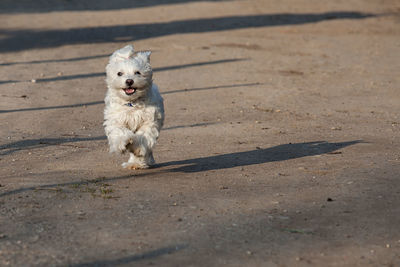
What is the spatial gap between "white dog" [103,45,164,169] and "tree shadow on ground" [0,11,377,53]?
14.5 meters

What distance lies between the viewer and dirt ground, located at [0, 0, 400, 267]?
23.5 ft

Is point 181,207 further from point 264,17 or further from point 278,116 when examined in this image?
point 264,17

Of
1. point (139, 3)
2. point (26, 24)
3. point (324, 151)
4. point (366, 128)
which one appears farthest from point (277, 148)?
point (139, 3)

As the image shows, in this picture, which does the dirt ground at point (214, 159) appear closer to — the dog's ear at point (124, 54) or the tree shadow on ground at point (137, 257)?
the tree shadow on ground at point (137, 257)

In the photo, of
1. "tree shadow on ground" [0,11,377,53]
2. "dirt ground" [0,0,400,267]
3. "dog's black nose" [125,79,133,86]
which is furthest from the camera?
"tree shadow on ground" [0,11,377,53]

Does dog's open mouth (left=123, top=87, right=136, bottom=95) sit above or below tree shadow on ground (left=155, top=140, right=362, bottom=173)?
above

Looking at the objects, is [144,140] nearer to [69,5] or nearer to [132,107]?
[132,107]

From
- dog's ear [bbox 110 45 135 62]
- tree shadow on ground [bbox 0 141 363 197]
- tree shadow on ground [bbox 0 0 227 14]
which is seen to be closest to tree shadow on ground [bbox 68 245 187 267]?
tree shadow on ground [bbox 0 141 363 197]

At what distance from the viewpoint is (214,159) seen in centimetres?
1115

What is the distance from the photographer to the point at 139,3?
125ft

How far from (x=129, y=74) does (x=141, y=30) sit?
20.1 m

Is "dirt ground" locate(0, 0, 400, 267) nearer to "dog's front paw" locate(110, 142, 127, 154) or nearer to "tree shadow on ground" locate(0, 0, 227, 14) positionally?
"dog's front paw" locate(110, 142, 127, 154)

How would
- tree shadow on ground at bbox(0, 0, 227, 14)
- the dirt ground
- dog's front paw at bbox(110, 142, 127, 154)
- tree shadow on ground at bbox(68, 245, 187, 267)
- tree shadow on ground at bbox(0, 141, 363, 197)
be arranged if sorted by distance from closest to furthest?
1. tree shadow on ground at bbox(68, 245, 187, 267)
2. the dirt ground
3. dog's front paw at bbox(110, 142, 127, 154)
4. tree shadow on ground at bbox(0, 141, 363, 197)
5. tree shadow on ground at bbox(0, 0, 227, 14)

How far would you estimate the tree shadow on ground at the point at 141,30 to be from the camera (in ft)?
85.6
